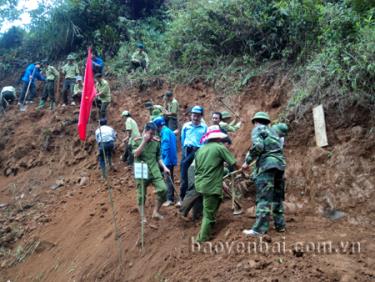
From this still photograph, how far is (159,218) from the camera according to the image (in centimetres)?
827

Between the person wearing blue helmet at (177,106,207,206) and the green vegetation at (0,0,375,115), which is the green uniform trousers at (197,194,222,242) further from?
the green vegetation at (0,0,375,115)

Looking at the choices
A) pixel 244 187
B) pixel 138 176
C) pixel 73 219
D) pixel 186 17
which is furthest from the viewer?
pixel 186 17

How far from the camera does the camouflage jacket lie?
260 inches

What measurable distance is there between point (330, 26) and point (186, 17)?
17.5 feet

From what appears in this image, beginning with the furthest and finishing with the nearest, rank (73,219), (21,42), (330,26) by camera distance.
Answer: (21,42) → (73,219) → (330,26)

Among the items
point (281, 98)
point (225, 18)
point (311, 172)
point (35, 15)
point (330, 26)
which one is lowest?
point (311, 172)

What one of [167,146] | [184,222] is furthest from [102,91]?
[184,222]

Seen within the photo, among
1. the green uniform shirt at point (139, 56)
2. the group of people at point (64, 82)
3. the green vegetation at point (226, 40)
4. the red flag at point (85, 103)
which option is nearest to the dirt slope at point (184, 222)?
the green vegetation at point (226, 40)

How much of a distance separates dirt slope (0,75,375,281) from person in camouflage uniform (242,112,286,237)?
0.23 metres

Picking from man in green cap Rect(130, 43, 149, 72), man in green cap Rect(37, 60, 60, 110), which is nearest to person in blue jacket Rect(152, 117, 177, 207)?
man in green cap Rect(130, 43, 149, 72)

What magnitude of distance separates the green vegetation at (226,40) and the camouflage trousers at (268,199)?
2.67 m

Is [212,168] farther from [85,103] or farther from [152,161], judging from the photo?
[85,103]

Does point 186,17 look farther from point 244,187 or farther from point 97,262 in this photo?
point 97,262

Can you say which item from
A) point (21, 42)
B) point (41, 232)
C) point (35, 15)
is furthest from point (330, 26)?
point (21, 42)
